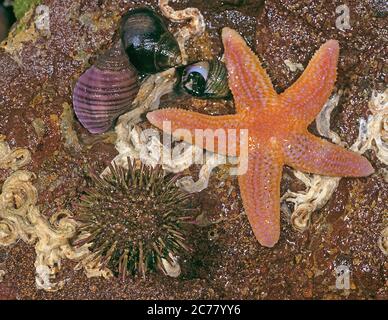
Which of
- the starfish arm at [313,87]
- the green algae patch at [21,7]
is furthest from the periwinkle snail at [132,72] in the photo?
the green algae patch at [21,7]

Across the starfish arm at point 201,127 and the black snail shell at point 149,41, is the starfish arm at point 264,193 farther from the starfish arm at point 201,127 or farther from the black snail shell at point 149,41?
the black snail shell at point 149,41

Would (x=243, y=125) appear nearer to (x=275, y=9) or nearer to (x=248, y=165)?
(x=248, y=165)

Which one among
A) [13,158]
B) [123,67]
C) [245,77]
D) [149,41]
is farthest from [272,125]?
[13,158]

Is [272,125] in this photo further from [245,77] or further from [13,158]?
[13,158]

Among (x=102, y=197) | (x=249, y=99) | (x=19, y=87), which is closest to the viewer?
(x=102, y=197)

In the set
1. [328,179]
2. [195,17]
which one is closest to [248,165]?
[328,179]

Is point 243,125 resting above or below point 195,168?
above

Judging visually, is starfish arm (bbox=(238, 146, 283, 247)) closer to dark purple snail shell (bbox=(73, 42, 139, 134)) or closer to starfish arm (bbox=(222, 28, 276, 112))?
starfish arm (bbox=(222, 28, 276, 112))
